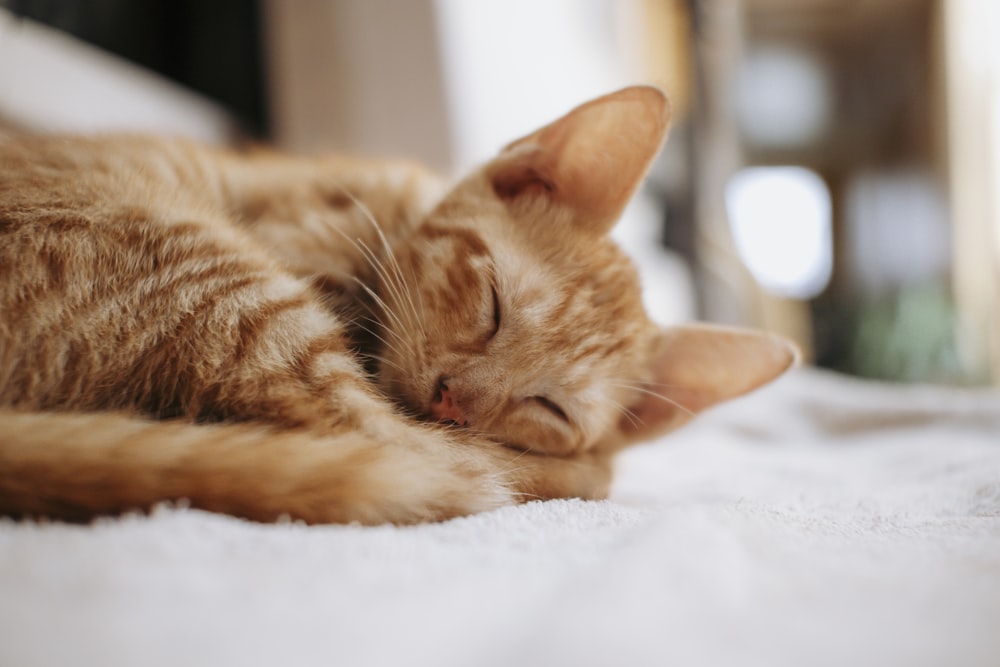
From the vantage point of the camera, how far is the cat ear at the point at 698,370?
117 centimetres

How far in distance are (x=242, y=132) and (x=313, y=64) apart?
34 cm

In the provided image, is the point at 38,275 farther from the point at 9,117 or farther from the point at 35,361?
the point at 9,117

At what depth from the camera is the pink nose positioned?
0.94 m

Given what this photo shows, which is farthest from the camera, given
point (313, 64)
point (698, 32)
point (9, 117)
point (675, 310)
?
point (698, 32)

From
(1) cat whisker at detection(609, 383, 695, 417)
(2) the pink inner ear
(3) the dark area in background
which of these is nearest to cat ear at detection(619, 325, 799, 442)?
(1) cat whisker at detection(609, 383, 695, 417)

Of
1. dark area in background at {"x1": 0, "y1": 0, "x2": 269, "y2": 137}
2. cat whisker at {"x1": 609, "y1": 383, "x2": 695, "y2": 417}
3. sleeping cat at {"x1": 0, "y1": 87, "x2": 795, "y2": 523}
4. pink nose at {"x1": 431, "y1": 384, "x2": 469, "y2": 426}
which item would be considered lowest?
cat whisker at {"x1": 609, "y1": 383, "x2": 695, "y2": 417}

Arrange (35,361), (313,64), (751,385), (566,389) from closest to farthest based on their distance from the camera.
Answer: (35,361) → (566,389) → (751,385) → (313,64)

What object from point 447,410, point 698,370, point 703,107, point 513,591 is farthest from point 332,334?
point 703,107

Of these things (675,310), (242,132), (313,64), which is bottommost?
(675,310)

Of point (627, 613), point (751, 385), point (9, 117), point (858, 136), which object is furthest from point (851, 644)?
point (858, 136)

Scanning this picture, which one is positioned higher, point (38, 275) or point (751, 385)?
point (38, 275)

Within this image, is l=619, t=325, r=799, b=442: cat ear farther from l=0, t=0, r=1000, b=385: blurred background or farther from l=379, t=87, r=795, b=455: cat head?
l=0, t=0, r=1000, b=385: blurred background

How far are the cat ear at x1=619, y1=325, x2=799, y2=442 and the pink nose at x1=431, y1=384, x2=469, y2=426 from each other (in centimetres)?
35

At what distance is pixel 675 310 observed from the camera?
10.7ft
